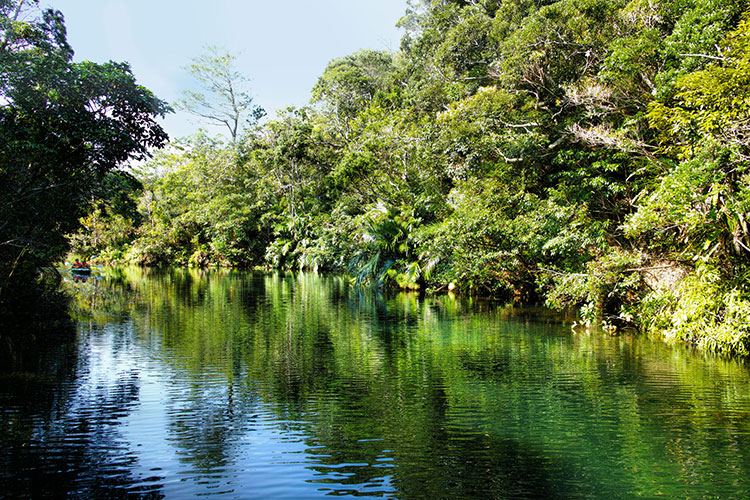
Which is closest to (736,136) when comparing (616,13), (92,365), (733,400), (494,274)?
(733,400)

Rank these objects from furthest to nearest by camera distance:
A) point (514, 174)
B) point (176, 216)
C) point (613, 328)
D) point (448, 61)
Answer: point (176, 216) < point (448, 61) < point (514, 174) < point (613, 328)

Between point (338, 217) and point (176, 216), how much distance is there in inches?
715

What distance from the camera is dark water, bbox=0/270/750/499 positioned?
3.73 metres

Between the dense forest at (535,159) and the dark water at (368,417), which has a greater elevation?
the dense forest at (535,159)

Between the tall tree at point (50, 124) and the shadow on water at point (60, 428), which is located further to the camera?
the tall tree at point (50, 124)

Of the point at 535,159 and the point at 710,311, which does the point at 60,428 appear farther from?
the point at 535,159

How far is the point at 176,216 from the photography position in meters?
40.2

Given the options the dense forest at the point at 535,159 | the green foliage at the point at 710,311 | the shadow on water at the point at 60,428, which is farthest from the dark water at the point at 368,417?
the dense forest at the point at 535,159

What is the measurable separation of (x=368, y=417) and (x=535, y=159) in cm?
1050

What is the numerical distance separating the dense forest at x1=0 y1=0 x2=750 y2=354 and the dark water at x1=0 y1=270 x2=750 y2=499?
181 centimetres

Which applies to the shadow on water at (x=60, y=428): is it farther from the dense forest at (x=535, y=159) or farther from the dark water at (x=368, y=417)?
the dense forest at (x=535, y=159)

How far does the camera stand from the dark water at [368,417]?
3.73 m

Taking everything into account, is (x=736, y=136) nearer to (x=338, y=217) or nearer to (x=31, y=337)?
(x=31, y=337)

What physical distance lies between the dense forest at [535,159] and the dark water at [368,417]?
1808mm
